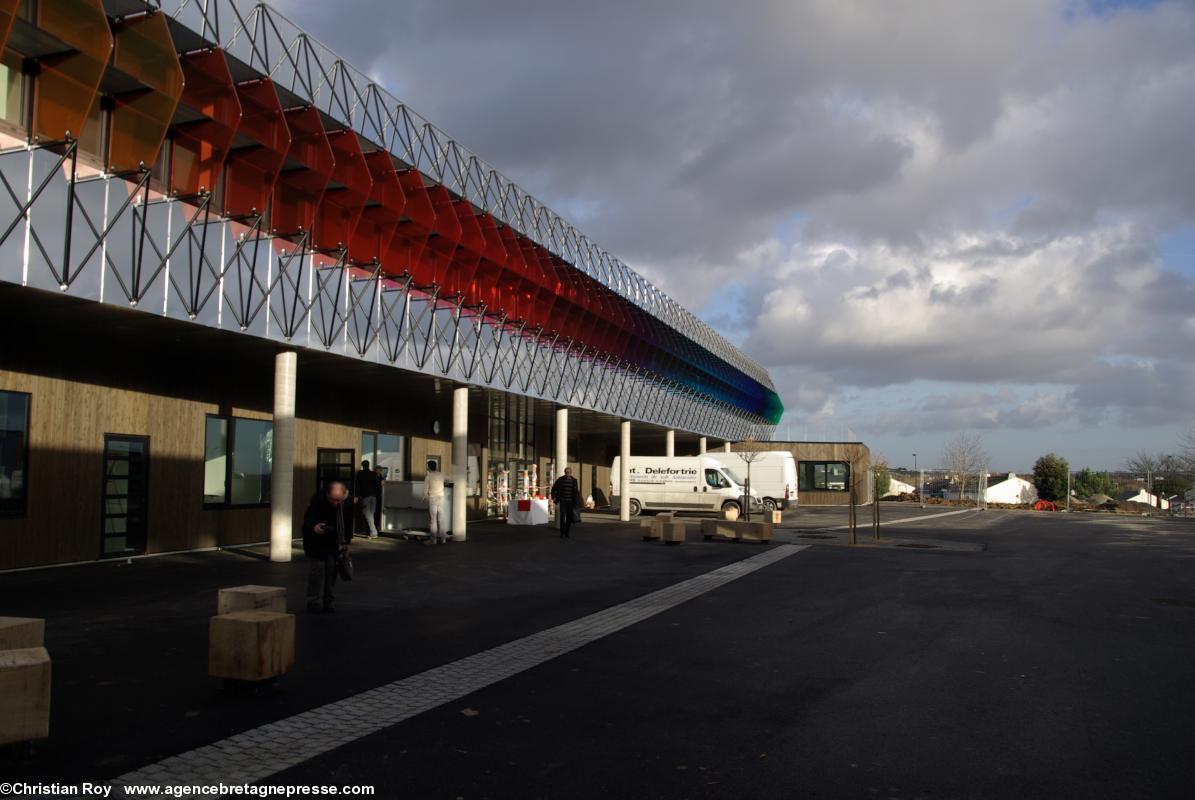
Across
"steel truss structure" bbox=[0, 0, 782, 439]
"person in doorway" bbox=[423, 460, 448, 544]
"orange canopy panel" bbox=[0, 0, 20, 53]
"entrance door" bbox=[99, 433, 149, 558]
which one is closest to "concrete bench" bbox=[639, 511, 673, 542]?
"person in doorway" bbox=[423, 460, 448, 544]

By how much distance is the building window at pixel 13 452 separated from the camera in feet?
44.6

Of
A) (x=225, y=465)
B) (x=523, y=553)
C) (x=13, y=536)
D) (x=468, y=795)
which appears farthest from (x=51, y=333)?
(x=468, y=795)

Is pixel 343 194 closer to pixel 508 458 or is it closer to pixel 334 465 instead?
pixel 334 465

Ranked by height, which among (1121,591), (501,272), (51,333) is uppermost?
(501,272)

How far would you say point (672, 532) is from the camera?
20.6m

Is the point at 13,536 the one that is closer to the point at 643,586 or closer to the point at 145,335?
the point at 145,335

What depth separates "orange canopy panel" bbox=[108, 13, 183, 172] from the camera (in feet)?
42.0

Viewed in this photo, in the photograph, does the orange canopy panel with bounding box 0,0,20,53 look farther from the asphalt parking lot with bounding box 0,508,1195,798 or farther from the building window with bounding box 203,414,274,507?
the building window with bounding box 203,414,274,507

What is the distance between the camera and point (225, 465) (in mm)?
18453

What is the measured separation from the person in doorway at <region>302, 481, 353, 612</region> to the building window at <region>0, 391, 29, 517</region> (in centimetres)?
652

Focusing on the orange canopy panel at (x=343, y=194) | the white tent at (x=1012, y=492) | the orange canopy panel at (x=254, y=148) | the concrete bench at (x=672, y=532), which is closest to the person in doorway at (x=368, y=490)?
the orange canopy panel at (x=343, y=194)

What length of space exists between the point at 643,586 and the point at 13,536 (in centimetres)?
962

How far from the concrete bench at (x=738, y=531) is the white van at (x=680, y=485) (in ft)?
36.8

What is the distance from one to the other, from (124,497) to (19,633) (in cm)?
1101
